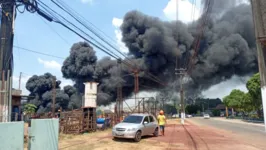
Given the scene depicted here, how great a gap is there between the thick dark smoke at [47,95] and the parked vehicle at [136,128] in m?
21.7

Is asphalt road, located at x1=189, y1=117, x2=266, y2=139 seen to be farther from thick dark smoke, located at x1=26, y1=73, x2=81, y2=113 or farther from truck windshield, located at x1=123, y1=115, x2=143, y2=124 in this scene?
thick dark smoke, located at x1=26, y1=73, x2=81, y2=113

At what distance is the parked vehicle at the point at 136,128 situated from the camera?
443 inches

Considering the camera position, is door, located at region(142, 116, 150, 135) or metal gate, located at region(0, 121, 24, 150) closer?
metal gate, located at region(0, 121, 24, 150)

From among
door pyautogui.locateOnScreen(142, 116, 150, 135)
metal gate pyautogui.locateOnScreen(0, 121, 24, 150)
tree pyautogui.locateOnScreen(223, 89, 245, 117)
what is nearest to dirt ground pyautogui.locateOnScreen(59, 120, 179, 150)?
door pyautogui.locateOnScreen(142, 116, 150, 135)

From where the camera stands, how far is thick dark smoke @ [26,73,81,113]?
114ft

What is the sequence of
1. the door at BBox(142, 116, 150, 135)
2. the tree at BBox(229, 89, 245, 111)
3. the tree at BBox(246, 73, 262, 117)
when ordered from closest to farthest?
the door at BBox(142, 116, 150, 135) < the tree at BBox(246, 73, 262, 117) < the tree at BBox(229, 89, 245, 111)

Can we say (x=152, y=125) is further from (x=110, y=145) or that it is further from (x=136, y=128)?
(x=110, y=145)

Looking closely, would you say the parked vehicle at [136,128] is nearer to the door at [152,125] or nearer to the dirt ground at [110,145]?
the door at [152,125]

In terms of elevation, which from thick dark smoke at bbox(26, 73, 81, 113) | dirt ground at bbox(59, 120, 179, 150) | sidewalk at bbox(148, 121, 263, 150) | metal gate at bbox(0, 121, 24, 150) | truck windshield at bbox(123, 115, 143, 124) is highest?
thick dark smoke at bbox(26, 73, 81, 113)

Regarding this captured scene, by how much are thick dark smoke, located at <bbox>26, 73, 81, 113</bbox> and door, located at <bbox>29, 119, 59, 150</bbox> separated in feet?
87.7

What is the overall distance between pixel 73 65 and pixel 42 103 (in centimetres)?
866

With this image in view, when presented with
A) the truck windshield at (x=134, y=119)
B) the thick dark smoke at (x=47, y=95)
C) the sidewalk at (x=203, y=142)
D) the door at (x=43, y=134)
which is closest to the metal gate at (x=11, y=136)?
the door at (x=43, y=134)

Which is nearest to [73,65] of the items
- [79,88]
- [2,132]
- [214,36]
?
[79,88]

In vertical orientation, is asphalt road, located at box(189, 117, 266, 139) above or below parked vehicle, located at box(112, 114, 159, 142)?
below
